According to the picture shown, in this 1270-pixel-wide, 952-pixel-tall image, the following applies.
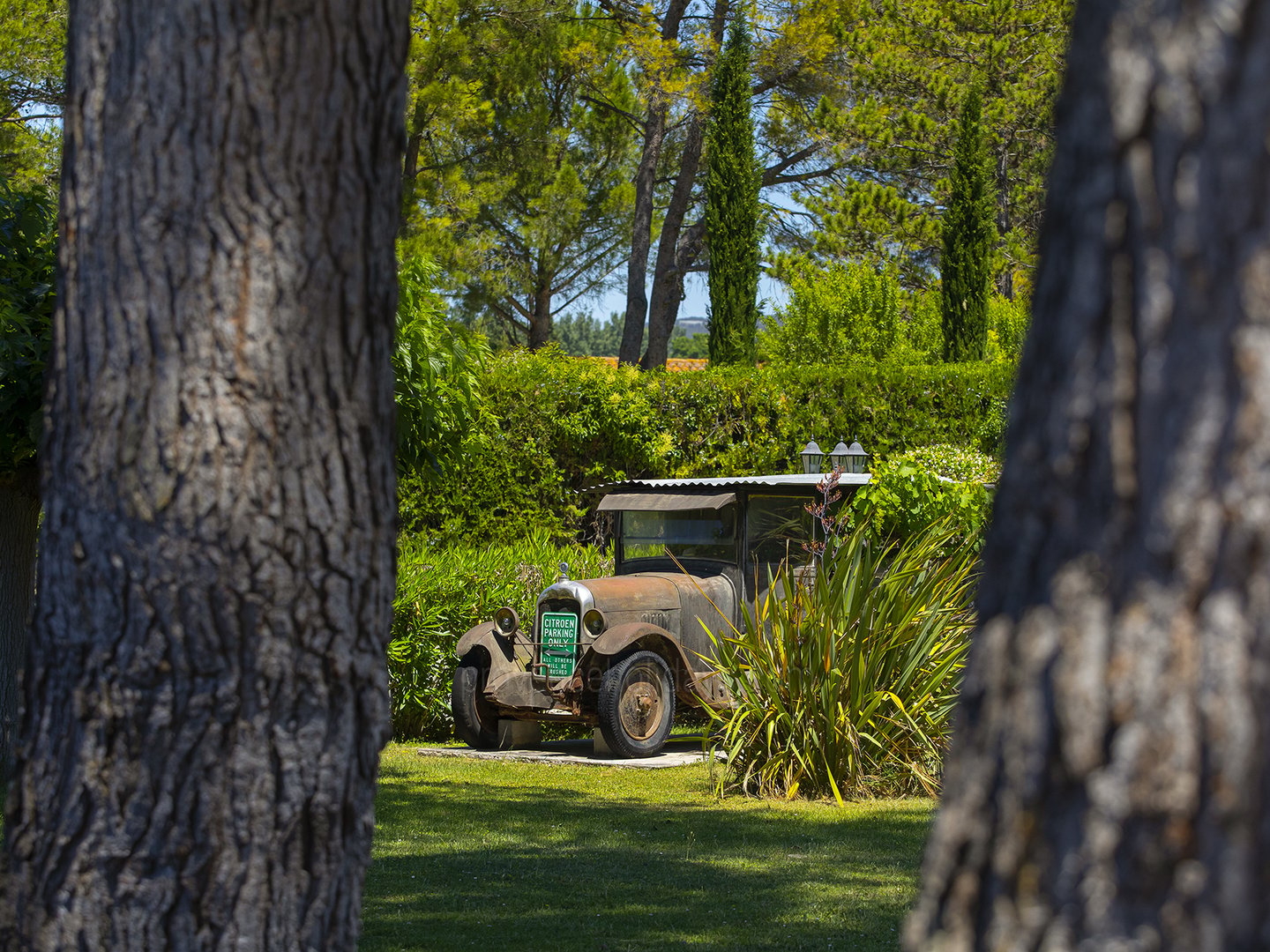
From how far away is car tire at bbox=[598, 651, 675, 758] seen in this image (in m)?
8.77

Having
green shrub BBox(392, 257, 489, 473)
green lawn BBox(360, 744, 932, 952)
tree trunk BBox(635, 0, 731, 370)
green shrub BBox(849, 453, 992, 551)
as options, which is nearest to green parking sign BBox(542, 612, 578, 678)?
green lawn BBox(360, 744, 932, 952)

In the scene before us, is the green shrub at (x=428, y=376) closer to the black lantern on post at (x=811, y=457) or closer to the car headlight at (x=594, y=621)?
the car headlight at (x=594, y=621)

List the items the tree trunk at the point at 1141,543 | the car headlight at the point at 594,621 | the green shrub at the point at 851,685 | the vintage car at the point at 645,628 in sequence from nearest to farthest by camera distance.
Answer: the tree trunk at the point at 1141,543
the green shrub at the point at 851,685
the vintage car at the point at 645,628
the car headlight at the point at 594,621

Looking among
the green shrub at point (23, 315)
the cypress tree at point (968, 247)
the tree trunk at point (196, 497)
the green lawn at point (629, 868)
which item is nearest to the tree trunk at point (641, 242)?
the cypress tree at point (968, 247)

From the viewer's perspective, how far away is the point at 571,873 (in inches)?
207

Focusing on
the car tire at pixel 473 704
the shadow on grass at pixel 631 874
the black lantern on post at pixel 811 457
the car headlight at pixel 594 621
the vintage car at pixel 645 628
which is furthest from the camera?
the black lantern on post at pixel 811 457

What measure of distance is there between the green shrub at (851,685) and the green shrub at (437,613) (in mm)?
3251

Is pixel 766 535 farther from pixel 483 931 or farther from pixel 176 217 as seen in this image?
pixel 176 217

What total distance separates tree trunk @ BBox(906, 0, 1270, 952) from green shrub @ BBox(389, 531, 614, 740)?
8.83m

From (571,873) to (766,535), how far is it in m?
4.52

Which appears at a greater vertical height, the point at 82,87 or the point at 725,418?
the point at 725,418

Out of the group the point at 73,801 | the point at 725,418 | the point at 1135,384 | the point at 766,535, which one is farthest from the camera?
the point at 725,418

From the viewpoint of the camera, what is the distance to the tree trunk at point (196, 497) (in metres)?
1.99

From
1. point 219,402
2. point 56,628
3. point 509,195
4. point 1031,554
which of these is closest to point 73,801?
point 56,628
